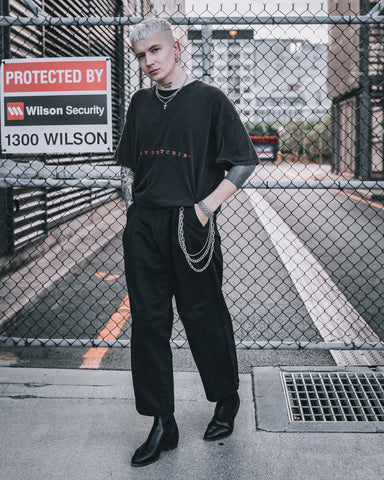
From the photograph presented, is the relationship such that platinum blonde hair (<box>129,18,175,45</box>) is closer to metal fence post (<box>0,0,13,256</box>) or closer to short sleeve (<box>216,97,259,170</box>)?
short sleeve (<box>216,97,259,170</box>)

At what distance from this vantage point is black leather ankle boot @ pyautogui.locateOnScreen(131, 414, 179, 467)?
2.59 meters

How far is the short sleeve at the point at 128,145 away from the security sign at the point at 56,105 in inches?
31.0

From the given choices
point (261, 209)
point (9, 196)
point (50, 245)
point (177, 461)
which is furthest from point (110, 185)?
point (261, 209)

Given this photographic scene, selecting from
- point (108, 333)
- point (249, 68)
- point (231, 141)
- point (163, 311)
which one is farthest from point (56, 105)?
point (249, 68)

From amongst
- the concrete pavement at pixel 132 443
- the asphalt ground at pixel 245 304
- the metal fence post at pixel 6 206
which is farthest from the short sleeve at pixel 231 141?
the metal fence post at pixel 6 206

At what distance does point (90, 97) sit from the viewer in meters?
3.54

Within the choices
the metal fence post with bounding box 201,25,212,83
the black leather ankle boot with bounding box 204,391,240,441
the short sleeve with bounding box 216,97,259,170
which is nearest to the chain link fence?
the metal fence post with bounding box 201,25,212,83

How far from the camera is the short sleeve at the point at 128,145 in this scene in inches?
107

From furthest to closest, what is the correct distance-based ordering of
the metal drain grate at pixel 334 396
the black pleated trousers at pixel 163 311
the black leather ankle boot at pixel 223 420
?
1. the metal drain grate at pixel 334 396
2. the black leather ankle boot at pixel 223 420
3. the black pleated trousers at pixel 163 311

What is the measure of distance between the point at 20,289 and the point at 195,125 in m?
3.40

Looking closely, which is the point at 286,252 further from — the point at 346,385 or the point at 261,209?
the point at 261,209

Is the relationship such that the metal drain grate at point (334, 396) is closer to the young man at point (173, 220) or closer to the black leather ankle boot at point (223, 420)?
the black leather ankle boot at point (223, 420)

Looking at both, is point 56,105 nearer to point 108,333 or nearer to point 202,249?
point 202,249

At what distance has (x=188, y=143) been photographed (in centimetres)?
254
